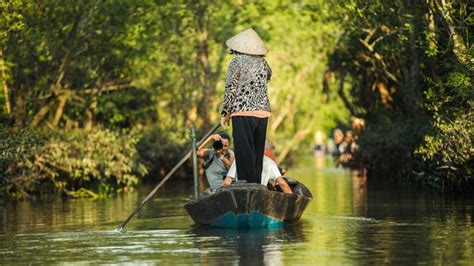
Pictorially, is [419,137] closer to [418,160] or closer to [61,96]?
[418,160]

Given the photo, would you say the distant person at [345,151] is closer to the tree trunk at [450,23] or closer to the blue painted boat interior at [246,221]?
the tree trunk at [450,23]

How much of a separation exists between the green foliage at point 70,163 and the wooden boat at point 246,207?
811 centimetres

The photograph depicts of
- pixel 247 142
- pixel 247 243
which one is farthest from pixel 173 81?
pixel 247 243

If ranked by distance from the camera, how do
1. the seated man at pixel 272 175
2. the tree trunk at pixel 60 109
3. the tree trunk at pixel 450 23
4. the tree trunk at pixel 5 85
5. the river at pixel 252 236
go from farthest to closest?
1. the tree trunk at pixel 60 109
2. the tree trunk at pixel 5 85
3. the tree trunk at pixel 450 23
4. the seated man at pixel 272 175
5. the river at pixel 252 236

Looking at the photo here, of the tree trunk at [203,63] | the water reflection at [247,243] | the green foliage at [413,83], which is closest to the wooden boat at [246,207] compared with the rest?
the water reflection at [247,243]

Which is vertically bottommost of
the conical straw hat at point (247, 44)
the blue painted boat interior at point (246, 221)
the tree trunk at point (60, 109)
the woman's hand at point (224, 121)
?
the blue painted boat interior at point (246, 221)

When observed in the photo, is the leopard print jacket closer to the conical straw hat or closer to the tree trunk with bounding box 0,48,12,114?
the conical straw hat

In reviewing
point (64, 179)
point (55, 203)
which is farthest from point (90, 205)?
point (64, 179)

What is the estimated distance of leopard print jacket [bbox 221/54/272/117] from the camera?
17062 mm

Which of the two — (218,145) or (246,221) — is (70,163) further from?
(246,221)

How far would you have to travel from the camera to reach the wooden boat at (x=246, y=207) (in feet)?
53.5

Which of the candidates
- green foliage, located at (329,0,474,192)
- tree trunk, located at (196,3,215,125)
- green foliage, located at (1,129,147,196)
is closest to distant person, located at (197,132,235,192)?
green foliage, located at (329,0,474,192)

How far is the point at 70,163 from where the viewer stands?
27.9m

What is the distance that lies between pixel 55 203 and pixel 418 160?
8.06 metres
